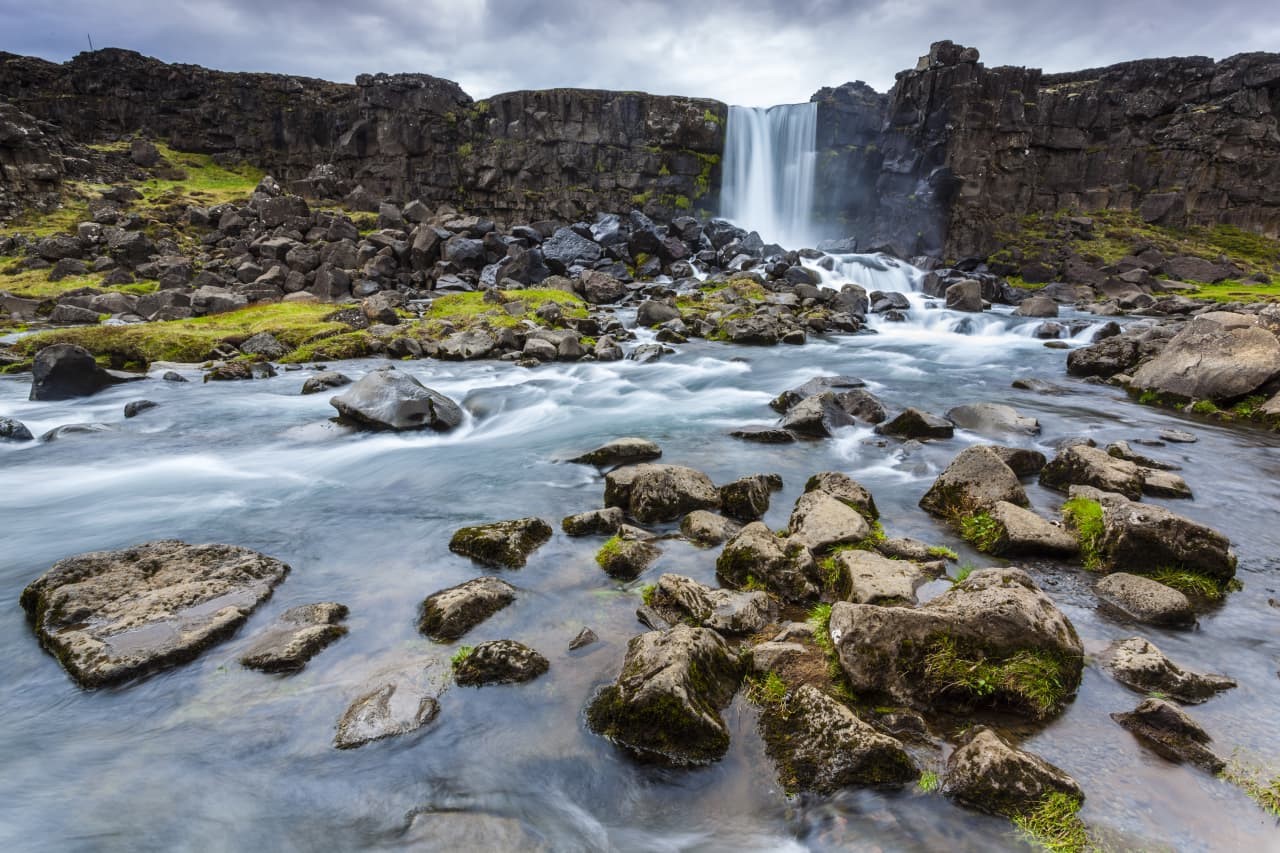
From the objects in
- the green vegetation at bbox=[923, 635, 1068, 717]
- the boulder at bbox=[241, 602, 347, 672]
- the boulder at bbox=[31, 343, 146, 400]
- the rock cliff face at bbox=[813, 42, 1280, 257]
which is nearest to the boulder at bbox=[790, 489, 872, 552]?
the green vegetation at bbox=[923, 635, 1068, 717]

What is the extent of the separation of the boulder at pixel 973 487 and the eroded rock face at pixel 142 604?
762 centimetres

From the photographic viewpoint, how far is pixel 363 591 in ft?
21.6

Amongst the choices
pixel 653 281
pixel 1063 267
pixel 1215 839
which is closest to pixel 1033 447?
pixel 1215 839

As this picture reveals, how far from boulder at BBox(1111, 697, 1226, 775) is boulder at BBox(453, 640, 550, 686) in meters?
4.16

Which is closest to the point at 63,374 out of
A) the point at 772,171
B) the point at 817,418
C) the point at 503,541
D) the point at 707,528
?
the point at 503,541

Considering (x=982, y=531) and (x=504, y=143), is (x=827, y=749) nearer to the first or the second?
(x=982, y=531)

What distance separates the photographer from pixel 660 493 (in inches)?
314

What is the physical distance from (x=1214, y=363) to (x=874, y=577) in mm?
13275

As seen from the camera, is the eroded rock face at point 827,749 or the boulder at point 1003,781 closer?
the boulder at point 1003,781

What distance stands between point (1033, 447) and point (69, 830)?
12.8 meters

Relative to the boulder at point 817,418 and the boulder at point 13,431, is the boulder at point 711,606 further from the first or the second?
the boulder at point 13,431

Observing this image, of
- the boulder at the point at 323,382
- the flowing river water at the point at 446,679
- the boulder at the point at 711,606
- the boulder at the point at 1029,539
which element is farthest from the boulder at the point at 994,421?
the boulder at the point at 323,382

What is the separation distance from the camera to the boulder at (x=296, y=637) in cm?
518

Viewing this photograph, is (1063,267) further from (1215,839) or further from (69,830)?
(69,830)
